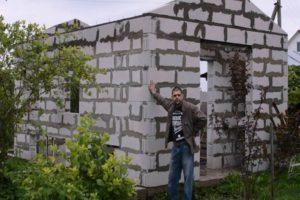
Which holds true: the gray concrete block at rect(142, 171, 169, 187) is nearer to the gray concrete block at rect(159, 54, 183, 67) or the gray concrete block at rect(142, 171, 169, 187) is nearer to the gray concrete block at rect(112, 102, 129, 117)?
the gray concrete block at rect(112, 102, 129, 117)

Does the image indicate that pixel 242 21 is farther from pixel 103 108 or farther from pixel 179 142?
pixel 179 142

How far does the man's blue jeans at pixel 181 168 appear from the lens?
25.6ft

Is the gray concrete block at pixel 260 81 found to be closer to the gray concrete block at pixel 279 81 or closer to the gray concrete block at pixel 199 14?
the gray concrete block at pixel 279 81

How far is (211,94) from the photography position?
10641 mm

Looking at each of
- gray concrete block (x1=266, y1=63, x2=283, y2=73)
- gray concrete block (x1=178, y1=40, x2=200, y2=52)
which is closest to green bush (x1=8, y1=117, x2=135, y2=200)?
gray concrete block (x1=178, y1=40, x2=200, y2=52)

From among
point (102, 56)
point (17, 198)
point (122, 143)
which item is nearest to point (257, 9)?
point (102, 56)

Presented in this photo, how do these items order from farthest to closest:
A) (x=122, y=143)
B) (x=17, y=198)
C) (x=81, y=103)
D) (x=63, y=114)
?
(x=63, y=114) < (x=81, y=103) < (x=122, y=143) < (x=17, y=198)

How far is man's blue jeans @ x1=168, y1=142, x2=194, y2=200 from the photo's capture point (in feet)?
25.6

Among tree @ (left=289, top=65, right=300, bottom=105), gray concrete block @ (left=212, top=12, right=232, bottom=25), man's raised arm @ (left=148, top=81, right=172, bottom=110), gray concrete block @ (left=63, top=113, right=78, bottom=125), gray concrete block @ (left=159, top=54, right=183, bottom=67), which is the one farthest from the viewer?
tree @ (left=289, top=65, right=300, bottom=105)

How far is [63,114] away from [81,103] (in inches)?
34.5

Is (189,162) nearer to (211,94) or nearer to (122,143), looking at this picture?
(122,143)

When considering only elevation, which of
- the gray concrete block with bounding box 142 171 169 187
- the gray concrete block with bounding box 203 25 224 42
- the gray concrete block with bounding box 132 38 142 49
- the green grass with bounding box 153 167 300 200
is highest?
the gray concrete block with bounding box 203 25 224 42

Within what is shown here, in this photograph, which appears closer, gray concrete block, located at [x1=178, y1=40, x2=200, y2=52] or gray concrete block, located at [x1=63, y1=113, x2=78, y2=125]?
gray concrete block, located at [x1=178, y1=40, x2=200, y2=52]

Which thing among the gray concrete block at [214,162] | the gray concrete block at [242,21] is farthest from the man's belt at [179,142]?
the gray concrete block at [242,21]
